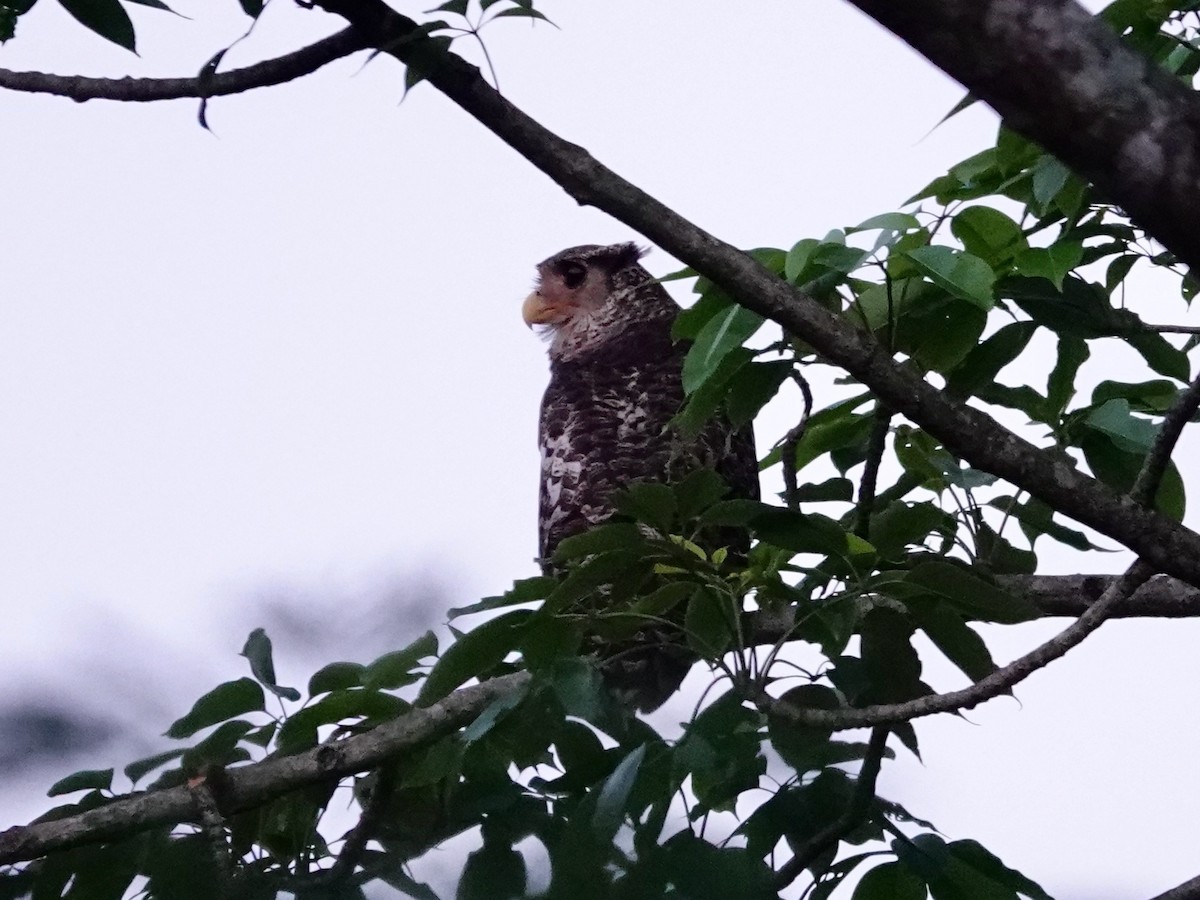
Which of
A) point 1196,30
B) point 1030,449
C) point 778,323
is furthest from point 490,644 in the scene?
point 1196,30

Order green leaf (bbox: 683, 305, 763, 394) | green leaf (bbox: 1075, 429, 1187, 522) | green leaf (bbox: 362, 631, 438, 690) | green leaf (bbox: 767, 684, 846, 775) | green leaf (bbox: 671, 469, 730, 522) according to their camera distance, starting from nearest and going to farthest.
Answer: green leaf (bbox: 362, 631, 438, 690) → green leaf (bbox: 767, 684, 846, 775) → green leaf (bbox: 671, 469, 730, 522) → green leaf (bbox: 683, 305, 763, 394) → green leaf (bbox: 1075, 429, 1187, 522)

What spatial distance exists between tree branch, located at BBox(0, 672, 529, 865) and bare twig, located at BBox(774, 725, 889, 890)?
0.42 metres

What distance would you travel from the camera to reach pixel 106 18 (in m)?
1.92

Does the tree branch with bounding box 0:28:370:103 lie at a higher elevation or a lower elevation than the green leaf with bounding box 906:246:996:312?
higher

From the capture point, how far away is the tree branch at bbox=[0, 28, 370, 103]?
2.09 m

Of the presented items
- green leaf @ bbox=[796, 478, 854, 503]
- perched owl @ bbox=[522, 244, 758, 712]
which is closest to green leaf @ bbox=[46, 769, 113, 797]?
green leaf @ bbox=[796, 478, 854, 503]

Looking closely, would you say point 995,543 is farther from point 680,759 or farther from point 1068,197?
point 680,759

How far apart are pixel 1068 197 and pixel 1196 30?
1.42 ft

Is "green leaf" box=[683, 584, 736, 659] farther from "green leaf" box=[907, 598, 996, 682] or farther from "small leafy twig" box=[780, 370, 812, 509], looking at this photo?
"small leafy twig" box=[780, 370, 812, 509]

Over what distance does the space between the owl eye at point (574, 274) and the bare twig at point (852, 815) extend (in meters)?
3.40

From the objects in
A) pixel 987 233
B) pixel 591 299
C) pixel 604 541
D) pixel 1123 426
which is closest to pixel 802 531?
pixel 604 541

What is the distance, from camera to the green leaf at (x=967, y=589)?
197cm

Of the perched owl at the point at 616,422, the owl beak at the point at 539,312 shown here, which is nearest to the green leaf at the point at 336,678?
the perched owl at the point at 616,422

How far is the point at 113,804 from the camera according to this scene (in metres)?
1.63
